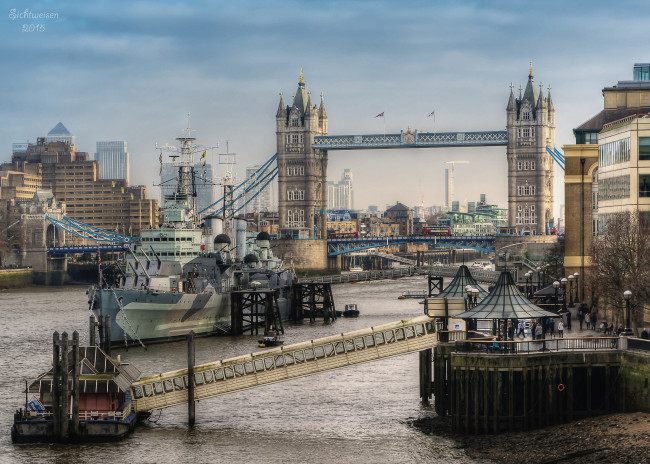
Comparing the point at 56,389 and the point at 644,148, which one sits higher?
the point at 644,148

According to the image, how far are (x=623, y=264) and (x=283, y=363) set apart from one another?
14.6m

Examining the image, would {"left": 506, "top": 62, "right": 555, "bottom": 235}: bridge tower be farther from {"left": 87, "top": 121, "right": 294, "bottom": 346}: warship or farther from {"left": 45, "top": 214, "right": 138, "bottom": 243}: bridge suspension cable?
{"left": 87, "top": 121, "right": 294, "bottom": 346}: warship

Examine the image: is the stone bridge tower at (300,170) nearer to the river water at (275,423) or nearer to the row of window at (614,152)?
the river water at (275,423)

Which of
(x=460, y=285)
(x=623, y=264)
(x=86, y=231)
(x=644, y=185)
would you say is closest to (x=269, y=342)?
(x=460, y=285)

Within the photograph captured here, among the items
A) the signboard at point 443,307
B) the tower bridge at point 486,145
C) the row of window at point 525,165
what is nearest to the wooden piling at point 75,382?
the signboard at point 443,307

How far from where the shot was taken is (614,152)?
167 feet

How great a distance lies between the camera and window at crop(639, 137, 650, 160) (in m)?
47.8

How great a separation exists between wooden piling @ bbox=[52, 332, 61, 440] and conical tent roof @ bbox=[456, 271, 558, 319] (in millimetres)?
11884

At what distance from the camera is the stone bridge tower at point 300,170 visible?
171 metres

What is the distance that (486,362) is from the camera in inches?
1319

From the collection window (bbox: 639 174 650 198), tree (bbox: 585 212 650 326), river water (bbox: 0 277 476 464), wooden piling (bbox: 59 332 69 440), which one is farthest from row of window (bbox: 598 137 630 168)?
wooden piling (bbox: 59 332 69 440)

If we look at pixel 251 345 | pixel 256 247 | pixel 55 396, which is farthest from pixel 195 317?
pixel 55 396

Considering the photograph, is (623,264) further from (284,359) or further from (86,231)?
(86,231)

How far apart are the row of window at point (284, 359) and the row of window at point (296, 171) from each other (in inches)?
5295
